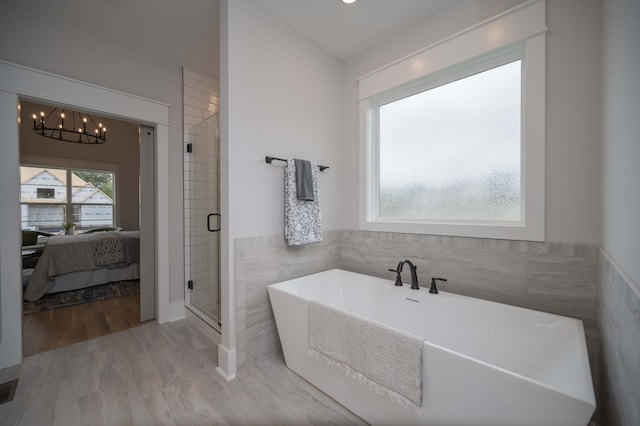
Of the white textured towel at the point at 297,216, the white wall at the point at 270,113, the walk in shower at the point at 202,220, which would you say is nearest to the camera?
the white wall at the point at 270,113

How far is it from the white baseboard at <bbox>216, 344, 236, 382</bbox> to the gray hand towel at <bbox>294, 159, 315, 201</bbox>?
4.09 feet

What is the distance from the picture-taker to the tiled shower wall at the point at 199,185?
2.59 meters

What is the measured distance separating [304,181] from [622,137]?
174 cm

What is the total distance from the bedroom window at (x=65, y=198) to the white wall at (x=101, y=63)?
4545 mm

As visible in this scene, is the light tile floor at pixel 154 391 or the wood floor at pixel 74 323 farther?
the wood floor at pixel 74 323

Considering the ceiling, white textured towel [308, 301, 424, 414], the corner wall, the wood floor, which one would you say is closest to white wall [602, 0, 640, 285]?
the corner wall

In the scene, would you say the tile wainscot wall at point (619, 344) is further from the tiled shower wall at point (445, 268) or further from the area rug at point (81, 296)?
the area rug at point (81, 296)

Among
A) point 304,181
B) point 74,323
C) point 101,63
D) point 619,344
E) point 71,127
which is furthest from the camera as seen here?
point 71,127

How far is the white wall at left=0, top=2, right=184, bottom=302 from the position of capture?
1941mm

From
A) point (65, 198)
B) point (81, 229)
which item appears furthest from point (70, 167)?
point (81, 229)

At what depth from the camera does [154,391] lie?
165 cm

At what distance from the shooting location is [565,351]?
1.15 metres

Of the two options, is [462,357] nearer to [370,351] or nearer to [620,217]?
[370,351]

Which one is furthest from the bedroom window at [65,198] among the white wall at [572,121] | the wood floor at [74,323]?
the white wall at [572,121]
